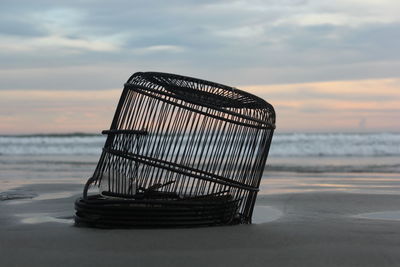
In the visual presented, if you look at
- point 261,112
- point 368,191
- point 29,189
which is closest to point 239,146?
point 261,112

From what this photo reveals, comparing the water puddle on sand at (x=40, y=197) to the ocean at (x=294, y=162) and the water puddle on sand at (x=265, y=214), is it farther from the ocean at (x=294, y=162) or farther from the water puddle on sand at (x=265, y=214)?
the water puddle on sand at (x=265, y=214)

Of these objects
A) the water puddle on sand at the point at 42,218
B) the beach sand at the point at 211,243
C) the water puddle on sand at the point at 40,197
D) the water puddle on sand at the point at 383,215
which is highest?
the water puddle on sand at the point at 383,215

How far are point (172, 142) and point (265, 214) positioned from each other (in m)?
2.01

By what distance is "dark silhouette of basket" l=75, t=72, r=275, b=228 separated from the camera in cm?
464

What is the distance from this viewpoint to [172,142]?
Answer: 15.4ft

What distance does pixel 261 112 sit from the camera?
16.6ft

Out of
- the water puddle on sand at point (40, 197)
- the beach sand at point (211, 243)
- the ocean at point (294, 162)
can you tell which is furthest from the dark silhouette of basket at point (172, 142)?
the ocean at point (294, 162)

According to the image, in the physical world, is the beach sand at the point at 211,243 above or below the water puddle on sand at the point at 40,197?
above

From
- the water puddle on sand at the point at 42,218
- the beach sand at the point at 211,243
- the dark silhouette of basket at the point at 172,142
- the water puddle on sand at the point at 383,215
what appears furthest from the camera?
the water puddle on sand at the point at 383,215

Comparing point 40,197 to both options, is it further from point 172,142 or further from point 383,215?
point 383,215

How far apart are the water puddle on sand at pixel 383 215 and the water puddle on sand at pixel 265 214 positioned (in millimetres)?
867

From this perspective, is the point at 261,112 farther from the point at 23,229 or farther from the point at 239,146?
the point at 23,229

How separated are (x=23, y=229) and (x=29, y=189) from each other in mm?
4465

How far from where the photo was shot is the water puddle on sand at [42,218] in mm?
5539
